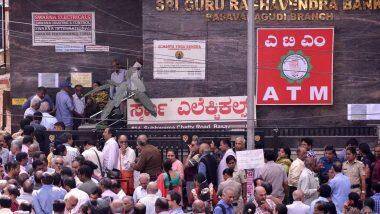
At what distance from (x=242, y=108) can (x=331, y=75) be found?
85.5 inches

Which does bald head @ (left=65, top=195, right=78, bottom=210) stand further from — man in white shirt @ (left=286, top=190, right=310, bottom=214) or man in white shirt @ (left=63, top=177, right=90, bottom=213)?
man in white shirt @ (left=286, top=190, right=310, bottom=214)

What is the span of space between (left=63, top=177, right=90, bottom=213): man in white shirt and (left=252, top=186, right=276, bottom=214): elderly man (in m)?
2.64

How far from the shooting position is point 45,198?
2017 centimetres

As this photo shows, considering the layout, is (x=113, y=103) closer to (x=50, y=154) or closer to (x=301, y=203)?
(x=50, y=154)

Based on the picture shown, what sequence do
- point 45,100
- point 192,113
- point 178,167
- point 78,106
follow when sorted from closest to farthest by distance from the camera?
point 178,167
point 192,113
point 45,100
point 78,106

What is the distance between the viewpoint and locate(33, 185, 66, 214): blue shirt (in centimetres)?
2017

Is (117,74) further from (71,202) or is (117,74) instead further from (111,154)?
(71,202)

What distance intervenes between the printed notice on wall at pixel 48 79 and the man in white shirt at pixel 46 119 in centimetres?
243

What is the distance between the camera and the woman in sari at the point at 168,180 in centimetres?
2281

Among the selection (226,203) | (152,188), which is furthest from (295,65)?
(226,203)

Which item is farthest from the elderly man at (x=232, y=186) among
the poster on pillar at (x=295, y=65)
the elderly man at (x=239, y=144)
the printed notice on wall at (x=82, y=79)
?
the printed notice on wall at (x=82, y=79)

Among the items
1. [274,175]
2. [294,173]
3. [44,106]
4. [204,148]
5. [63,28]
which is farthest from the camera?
[63,28]

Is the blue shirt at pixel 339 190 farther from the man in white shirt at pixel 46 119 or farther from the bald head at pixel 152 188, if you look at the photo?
the man in white shirt at pixel 46 119

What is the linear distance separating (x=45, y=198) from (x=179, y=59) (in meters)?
9.49
